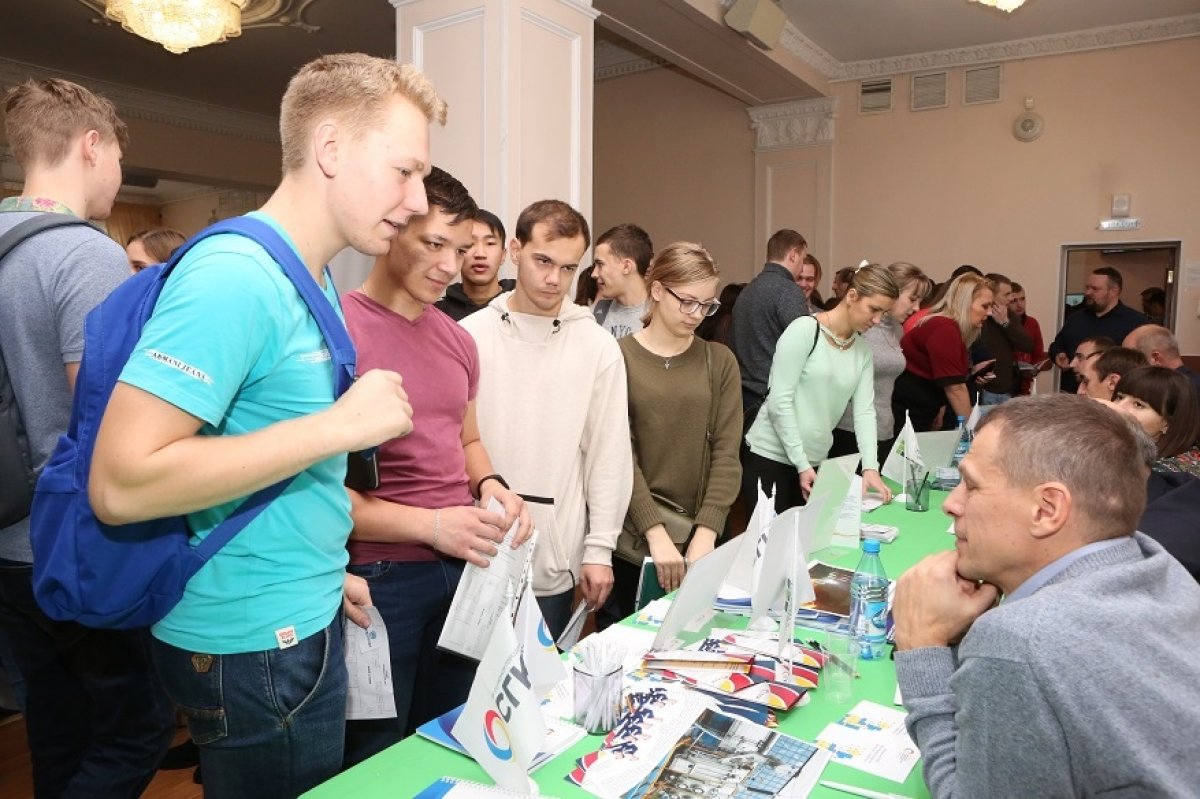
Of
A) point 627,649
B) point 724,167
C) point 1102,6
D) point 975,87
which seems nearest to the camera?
point 627,649

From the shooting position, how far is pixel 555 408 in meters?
1.96

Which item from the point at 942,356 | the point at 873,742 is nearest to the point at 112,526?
the point at 873,742

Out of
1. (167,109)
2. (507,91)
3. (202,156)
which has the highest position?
(167,109)

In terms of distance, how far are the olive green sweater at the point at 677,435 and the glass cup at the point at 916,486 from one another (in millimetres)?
751

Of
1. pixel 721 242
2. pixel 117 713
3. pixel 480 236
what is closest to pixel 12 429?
pixel 117 713

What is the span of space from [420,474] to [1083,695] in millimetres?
1137

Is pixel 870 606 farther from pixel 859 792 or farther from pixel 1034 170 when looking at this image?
pixel 1034 170

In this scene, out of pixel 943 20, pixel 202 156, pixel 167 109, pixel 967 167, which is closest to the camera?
pixel 943 20

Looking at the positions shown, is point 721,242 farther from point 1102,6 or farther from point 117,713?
point 117,713

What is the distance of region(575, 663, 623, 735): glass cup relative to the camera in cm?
126

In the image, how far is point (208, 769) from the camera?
43.0 inches

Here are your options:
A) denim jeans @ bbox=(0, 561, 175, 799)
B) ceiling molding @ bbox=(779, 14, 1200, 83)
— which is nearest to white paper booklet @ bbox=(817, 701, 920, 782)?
denim jeans @ bbox=(0, 561, 175, 799)

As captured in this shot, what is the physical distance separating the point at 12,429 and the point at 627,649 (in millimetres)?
1233

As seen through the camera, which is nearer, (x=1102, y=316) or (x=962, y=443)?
(x=962, y=443)
